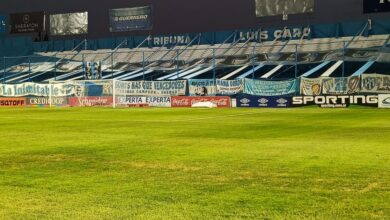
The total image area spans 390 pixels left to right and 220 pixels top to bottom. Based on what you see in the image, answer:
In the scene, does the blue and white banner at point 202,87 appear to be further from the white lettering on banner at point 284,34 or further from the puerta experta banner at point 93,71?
the white lettering on banner at point 284,34

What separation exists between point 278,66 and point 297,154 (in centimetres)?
4022

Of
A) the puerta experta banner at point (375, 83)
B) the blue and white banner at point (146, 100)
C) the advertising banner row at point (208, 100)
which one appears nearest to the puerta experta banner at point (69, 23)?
the advertising banner row at point (208, 100)

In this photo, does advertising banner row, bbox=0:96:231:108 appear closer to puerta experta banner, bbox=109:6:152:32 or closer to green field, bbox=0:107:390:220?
puerta experta banner, bbox=109:6:152:32

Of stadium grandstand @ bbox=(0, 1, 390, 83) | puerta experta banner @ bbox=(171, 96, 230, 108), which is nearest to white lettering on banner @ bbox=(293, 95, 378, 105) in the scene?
stadium grandstand @ bbox=(0, 1, 390, 83)

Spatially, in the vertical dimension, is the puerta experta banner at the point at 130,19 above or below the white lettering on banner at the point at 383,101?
above

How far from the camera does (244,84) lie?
43812mm

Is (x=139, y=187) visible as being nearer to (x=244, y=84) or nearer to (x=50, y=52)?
(x=244, y=84)

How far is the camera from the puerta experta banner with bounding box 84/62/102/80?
5253 cm

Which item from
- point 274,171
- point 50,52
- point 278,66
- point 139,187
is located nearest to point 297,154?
point 274,171

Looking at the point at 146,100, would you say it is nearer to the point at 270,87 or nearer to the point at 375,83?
the point at 270,87

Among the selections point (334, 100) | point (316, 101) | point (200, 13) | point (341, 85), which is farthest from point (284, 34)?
point (334, 100)

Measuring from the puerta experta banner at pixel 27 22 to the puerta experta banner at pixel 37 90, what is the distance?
18.7 m

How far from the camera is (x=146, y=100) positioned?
46.7 m

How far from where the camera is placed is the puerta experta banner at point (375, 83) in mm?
37312
